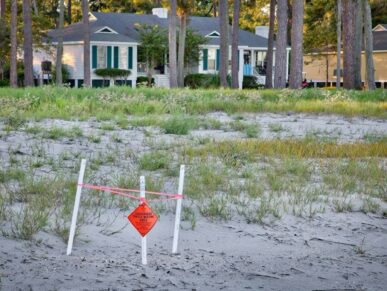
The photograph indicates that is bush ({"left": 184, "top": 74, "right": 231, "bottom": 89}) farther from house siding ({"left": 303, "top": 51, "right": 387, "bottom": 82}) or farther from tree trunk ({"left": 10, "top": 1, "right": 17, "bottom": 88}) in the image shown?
house siding ({"left": 303, "top": 51, "right": 387, "bottom": 82})

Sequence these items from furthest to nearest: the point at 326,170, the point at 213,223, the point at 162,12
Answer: the point at 162,12 < the point at 326,170 < the point at 213,223

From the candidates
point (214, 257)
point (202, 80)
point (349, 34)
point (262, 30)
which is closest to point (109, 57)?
point (202, 80)

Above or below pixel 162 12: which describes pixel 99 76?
below

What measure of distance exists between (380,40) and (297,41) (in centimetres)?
2649

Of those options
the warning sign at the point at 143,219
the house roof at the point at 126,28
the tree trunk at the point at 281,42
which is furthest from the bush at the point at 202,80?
the warning sign at the point at 143,219

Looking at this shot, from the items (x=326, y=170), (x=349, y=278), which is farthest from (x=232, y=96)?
(x=349, y=278)

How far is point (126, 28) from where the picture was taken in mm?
49625

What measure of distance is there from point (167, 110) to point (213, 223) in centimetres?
1332

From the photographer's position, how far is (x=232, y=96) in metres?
26.2

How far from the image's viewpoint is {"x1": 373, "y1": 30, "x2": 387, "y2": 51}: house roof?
56.4m

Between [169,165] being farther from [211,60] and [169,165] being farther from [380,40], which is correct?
[380,40]

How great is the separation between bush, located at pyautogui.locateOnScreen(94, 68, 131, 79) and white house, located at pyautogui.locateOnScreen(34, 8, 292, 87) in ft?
1.48

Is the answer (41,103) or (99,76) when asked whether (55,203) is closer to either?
(41,103)

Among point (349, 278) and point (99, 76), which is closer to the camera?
point (349, 278)
